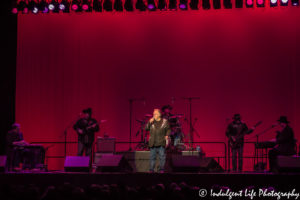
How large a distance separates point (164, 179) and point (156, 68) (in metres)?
6.54

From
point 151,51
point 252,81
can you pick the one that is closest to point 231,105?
point 252,81

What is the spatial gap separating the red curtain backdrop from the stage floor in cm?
548

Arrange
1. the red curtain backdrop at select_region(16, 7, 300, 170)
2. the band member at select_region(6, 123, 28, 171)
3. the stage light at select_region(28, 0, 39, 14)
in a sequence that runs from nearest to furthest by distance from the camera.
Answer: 1. the band member at select_region(6, 123, 28, 171)
2. the stage light at select_region(28, 0, 39, 14)
3. the red curtain backdrop at select_region(16, 7, 300, 170)

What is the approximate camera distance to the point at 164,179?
9.66m

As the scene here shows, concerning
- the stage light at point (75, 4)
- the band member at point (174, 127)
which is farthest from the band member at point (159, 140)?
the stage light at point (75, 4)

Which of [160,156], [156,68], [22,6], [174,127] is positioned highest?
[22,6]

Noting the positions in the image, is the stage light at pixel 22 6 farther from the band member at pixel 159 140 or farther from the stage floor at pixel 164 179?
the stage floor at pixel 164 179

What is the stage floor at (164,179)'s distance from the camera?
943 centimetres

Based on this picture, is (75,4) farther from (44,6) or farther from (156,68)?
(156,68)

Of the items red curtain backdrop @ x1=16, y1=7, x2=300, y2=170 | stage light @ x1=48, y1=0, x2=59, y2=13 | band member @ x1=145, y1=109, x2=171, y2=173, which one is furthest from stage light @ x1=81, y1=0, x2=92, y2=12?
band member @ x1=145, y1=109, x2=171, y2=173

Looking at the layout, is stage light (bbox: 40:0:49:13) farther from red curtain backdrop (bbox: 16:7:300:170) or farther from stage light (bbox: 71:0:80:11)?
red curtain backdrop (bbox: 16:7:300:170)

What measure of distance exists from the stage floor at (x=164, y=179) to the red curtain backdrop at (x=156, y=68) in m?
5.48

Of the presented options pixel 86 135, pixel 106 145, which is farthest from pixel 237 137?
pixel 86 135

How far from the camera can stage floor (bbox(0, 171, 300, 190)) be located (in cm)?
943
